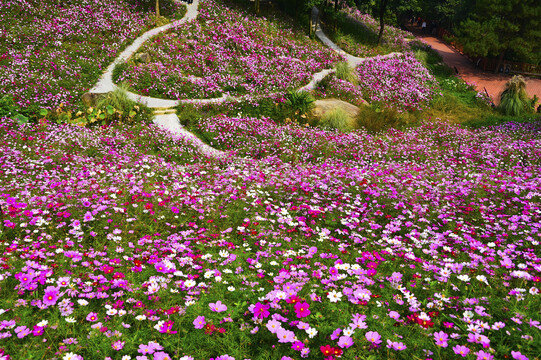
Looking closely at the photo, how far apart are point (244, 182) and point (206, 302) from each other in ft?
13.2

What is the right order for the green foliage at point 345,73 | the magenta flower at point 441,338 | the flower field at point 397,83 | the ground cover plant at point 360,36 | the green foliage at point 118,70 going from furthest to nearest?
the ground cover plant at point 360,36 < the green foliage at point 345,73 < the flower field at point 397,83 < the green foliage at point 118,70 < the magenta flower at point 441,338

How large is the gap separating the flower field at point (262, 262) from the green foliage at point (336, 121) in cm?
544

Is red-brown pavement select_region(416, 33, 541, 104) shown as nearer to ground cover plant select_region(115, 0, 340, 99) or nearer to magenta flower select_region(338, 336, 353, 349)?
ground cover plant select_region(115, 0, 340, 99)

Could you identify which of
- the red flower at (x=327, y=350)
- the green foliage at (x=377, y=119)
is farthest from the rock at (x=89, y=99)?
the red flower at (x=327, y=350)

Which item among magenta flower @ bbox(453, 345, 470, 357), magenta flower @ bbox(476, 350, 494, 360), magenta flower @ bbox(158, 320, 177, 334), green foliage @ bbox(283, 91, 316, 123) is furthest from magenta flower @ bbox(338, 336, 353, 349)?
green foliage @ bbox(283, 91, 316, 123)

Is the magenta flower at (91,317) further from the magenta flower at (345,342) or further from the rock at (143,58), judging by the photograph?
the rock at (143,58)

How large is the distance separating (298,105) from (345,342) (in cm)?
1304

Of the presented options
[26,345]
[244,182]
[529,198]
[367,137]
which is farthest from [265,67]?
[26,345]

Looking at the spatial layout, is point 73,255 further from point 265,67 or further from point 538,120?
point 538,120

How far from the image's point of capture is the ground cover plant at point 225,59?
16.1 m

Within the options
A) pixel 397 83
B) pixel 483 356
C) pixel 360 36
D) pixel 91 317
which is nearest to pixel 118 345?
pixel 91 317

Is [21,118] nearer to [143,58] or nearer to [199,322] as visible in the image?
[143,58]

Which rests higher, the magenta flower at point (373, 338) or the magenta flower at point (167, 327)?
the magenta flower at point (373, 338)

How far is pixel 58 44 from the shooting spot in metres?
17.5
